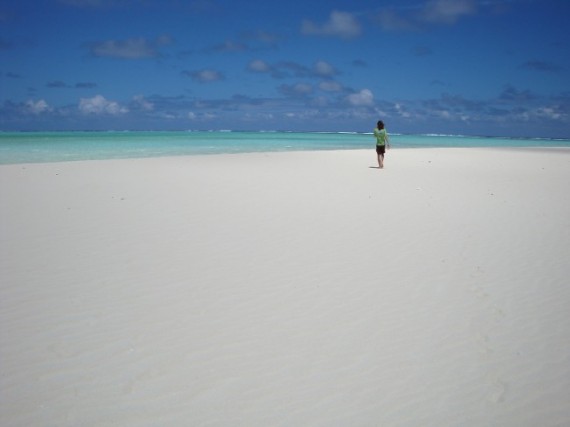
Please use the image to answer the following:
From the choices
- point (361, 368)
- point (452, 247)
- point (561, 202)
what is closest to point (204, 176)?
point (452, 247)

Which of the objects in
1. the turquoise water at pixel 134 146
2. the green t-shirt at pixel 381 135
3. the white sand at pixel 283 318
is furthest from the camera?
the turquoise water at pixel 134 146

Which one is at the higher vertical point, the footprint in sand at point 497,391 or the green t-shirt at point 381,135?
the green t-shirt at point 381,135

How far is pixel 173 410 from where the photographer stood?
3182 millimetres

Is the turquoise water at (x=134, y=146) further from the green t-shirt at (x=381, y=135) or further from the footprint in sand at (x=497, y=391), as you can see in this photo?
the footprint in sand at (x=497, y=391)

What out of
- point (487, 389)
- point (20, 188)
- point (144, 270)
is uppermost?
point (20, 188)

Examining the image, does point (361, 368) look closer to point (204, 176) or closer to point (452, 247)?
point (452, 247)

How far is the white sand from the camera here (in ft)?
10.7

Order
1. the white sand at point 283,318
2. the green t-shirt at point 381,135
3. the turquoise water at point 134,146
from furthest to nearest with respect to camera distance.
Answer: the turquoise water at point 134,146
the green t-shirt at point 381,135
the white sand at point 283,318

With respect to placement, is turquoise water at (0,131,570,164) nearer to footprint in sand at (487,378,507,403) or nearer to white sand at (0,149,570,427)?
white sand at (0,149,570,427)

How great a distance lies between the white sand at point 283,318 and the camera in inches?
128

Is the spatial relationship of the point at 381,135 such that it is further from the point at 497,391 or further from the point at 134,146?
the point at 134,146

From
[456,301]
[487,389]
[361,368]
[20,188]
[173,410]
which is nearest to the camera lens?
[173,410]

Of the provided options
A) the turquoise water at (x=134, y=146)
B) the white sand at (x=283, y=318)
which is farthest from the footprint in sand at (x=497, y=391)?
the turquoise water at (x=134, y=146)

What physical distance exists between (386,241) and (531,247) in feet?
8.40
